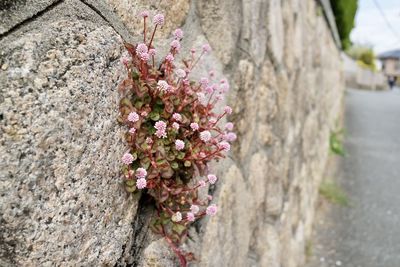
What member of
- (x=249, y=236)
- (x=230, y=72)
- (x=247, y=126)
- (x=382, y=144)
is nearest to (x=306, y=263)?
(x=249, y=236)

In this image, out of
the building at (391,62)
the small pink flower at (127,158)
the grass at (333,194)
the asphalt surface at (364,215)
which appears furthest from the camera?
the building at (391,62)

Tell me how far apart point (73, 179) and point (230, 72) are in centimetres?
88

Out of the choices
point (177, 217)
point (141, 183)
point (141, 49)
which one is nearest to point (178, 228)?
point (177, 217)

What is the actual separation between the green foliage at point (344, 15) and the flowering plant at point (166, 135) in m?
4.69

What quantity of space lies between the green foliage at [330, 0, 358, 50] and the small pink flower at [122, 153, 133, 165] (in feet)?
16.1

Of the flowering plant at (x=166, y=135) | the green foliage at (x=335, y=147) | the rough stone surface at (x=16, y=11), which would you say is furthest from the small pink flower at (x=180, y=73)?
the green foliage at (x=335, y=147)

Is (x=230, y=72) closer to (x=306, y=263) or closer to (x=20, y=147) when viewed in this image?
(x=20, y=147)

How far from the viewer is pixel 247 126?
70.8 inches

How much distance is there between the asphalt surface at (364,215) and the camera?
353cm

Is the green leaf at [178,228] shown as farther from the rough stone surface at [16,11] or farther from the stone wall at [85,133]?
the rough stone surface at [16,11]

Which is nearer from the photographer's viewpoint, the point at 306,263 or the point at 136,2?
the point at 136,2

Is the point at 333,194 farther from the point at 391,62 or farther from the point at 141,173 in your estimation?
the point at 391,62

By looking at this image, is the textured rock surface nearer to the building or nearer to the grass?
the grass

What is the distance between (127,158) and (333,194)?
3956mm
